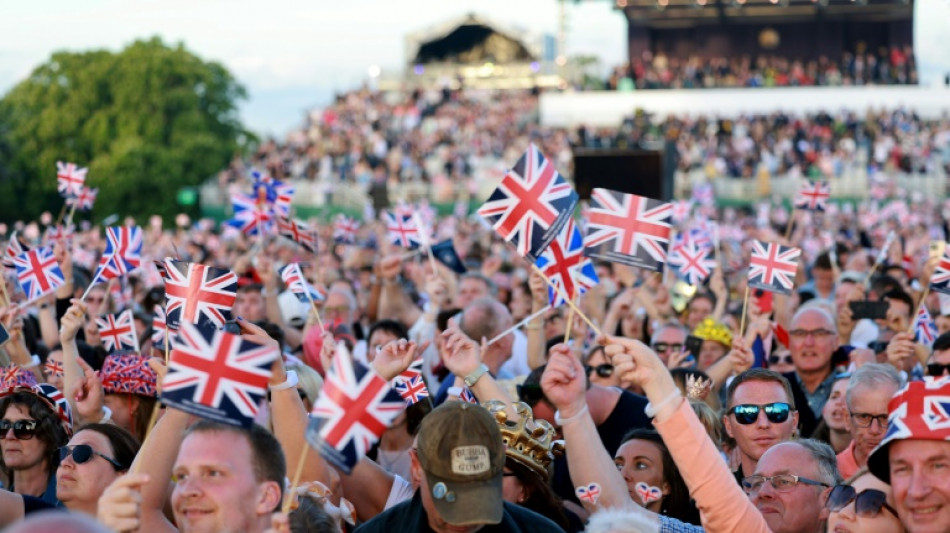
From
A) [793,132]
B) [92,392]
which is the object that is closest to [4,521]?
[92,392]

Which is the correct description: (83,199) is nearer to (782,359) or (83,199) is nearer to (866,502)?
(782,359)

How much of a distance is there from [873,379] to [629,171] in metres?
18.8

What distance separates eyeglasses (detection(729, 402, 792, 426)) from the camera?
6.06 m

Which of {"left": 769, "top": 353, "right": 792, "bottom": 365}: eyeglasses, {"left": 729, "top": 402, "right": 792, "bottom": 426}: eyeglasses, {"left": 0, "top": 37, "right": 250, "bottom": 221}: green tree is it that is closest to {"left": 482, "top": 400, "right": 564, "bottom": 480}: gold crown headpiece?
{"left": 729, "top": 402, "right": 792, "bottom": 426}: eyeglasses

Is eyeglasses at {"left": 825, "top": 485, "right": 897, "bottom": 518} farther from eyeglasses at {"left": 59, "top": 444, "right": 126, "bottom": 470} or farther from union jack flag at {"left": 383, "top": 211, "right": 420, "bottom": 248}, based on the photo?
union jack flag at {"left": 383, "top": 211, "right": 420, "bottom": 248}

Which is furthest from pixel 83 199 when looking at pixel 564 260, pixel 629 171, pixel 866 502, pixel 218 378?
pixel 629 171

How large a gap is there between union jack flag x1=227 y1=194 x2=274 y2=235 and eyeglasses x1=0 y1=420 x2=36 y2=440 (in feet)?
24.2

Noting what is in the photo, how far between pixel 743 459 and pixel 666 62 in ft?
177

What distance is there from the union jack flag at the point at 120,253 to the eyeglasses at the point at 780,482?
5.19 meters

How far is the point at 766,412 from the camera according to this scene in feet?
19.9

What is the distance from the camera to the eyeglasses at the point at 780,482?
516 centimetres

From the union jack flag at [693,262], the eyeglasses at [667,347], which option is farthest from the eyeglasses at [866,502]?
the union jack flag at [693,262]

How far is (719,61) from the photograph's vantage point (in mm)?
59344

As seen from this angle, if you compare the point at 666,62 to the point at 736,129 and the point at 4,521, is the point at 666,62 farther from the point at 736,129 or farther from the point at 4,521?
the point at 4,521
